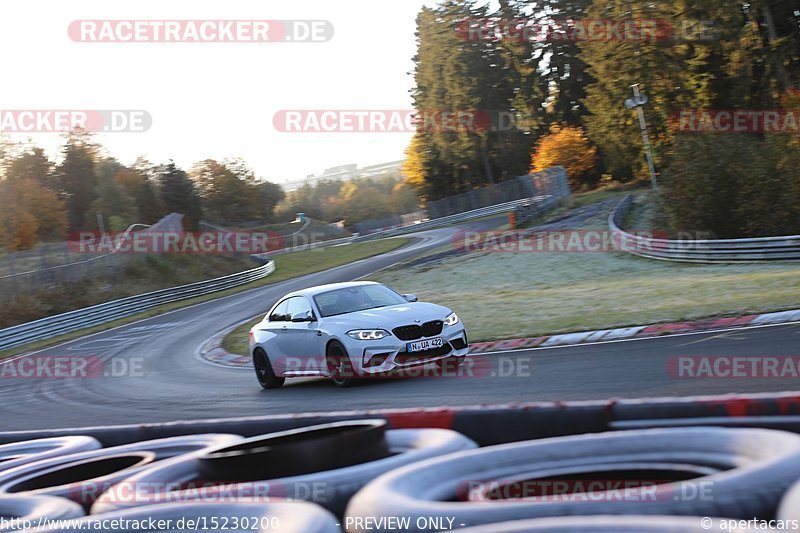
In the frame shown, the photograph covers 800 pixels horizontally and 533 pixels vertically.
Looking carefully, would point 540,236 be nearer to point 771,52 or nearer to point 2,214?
point 771,52

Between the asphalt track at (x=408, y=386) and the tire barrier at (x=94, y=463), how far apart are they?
4.13 metres

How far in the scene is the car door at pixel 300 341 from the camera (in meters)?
13.2

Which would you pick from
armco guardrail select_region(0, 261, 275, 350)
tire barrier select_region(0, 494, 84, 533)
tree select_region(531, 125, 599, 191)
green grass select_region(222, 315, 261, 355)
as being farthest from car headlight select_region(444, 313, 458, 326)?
tree select_region(531, 125, 599, 191)

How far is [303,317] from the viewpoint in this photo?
13500 mm

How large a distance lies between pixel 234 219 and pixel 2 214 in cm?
4098

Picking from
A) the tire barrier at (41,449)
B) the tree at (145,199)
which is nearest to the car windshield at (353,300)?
the tire barrier at (41,449)

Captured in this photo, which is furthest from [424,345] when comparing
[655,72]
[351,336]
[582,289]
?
[655,72]

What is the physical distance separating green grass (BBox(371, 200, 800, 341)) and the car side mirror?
4.42 metres

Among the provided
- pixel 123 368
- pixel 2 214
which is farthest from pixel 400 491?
pixel 2 214

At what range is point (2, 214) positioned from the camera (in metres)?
84.9

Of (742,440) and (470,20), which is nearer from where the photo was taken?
(742,440)

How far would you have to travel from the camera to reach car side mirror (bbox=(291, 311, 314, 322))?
527 inches

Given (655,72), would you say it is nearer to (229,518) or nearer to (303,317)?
(303,317)

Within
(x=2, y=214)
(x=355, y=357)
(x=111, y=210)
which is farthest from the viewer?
(x=111, y=210)
